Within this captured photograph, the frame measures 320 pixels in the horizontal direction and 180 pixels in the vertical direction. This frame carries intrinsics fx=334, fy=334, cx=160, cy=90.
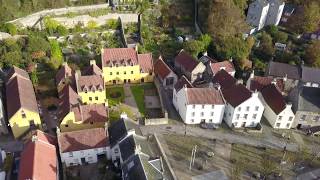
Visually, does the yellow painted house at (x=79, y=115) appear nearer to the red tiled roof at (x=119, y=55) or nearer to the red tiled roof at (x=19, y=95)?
the red tiled roof at (x=19, y=95)

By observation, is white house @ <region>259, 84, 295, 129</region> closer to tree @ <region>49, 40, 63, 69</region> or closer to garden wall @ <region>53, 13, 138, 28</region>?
garden wall @ <region>53, 13, 138, 28</region>

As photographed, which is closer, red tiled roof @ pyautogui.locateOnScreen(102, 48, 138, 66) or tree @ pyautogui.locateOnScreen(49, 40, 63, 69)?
red tiled roof @ pyautogui.locateOnScreen(102, 48, 138, 66)

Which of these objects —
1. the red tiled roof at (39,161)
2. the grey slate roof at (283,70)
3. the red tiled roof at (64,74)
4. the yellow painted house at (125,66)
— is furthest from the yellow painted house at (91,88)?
the grey slate roof at (283,70)

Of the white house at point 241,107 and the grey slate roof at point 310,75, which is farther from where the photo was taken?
the grey slate roof at point 310,75

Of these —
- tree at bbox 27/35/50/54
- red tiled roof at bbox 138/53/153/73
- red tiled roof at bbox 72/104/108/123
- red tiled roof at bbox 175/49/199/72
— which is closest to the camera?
red tiled roof at bbox 72/104/108/123

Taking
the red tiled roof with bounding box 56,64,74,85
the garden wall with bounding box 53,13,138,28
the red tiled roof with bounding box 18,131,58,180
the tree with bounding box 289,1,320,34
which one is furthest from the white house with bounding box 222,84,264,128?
the tree with bounding box 289,1,320,34

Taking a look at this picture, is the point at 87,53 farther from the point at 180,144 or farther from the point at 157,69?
the point at 180,144

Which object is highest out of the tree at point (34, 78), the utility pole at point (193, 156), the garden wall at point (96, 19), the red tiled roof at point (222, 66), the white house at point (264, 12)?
the white house at point (264, 12)
